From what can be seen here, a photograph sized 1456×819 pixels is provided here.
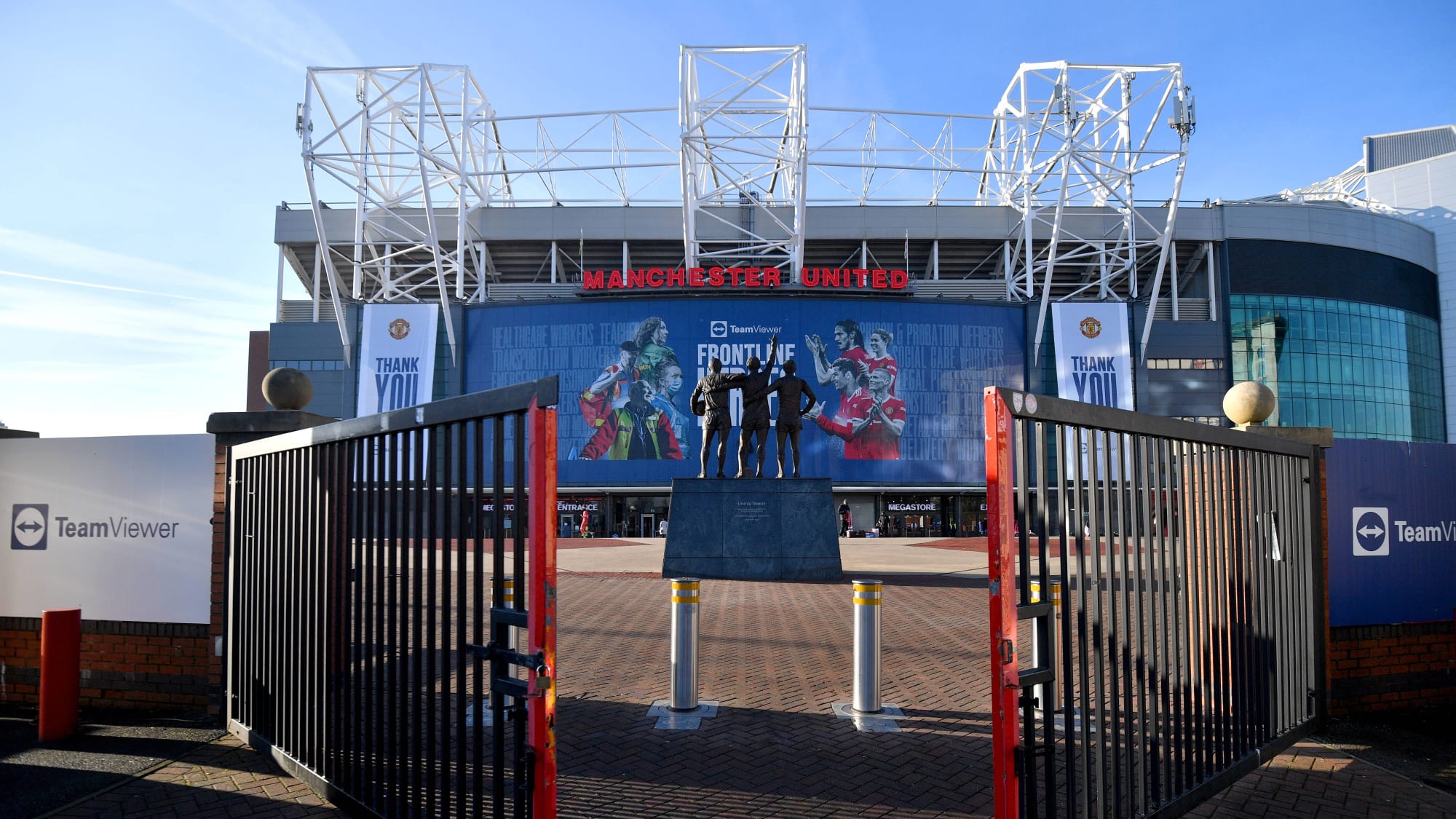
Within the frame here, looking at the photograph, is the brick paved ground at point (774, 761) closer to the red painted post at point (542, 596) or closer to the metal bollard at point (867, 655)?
the metal bollard at point (867, 655)

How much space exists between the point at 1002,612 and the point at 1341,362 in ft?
176

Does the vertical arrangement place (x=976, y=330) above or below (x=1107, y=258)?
below

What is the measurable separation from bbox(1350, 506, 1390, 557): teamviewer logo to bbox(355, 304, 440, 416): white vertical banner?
3748 cm

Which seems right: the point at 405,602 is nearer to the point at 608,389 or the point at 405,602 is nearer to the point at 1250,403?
the point at 1250,403

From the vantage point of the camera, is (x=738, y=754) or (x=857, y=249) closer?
(x=738, y=754)

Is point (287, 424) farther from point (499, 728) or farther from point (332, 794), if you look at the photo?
point (499, 728)

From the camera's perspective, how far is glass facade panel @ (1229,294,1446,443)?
147ft

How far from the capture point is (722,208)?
44031 mm

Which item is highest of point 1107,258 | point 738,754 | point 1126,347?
point 1107,258

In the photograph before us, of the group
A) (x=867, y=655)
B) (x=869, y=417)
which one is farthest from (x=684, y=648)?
(x=869, y=417)

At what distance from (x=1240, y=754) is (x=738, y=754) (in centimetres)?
282

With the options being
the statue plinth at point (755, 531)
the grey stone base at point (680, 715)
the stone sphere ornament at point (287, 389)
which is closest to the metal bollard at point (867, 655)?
the grey stone base at point (680, 715)

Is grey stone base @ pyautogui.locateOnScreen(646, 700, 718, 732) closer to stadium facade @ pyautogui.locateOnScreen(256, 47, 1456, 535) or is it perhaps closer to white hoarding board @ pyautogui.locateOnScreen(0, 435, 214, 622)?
white hoarding board @ pyautogui.locateOnScreen(0, 435, 214, 622)

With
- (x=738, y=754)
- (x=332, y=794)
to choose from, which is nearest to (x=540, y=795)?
(x=332, y=794)
